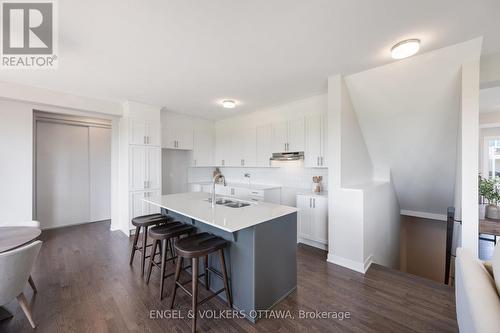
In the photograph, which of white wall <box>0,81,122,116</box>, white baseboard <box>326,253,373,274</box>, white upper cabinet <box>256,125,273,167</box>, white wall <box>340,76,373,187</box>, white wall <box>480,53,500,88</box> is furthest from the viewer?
white upper cabinet <box>256,125,273,167</box>

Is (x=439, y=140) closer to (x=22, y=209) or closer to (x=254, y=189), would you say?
(x=254, y=189)

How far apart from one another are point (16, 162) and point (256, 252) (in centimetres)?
419

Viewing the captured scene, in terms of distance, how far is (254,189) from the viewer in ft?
14.1

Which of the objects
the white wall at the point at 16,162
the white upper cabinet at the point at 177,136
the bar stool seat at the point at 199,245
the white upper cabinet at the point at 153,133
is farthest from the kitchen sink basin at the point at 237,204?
the white wall at the point at 16,162

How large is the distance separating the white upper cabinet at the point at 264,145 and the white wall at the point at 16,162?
13.4ft

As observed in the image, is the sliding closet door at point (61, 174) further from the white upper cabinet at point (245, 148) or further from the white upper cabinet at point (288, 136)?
the white upper cabinet at point (288, 136)

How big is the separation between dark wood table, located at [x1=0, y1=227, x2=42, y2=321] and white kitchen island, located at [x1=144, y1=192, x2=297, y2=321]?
1320 millimetres

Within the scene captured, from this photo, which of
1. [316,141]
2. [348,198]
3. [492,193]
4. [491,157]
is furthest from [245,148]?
[491,157]

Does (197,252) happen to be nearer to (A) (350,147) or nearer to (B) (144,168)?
(A) (350,147)

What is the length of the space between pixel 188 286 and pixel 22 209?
327 centimetres

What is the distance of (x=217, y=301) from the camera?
2168mm

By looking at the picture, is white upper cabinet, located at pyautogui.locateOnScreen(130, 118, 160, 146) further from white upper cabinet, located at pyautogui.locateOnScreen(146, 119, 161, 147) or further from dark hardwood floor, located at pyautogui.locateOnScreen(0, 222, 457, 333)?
dark hardwood floor, located at pyautogui.locateOnScreen(0, 222, 457, 333)

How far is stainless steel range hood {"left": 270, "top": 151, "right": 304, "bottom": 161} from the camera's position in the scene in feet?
13.0

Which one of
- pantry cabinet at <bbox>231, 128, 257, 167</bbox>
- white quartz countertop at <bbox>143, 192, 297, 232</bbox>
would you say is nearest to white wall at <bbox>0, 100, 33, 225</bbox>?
white quartz countertop at <bbox>143, 192, 297, 232</bbox>
